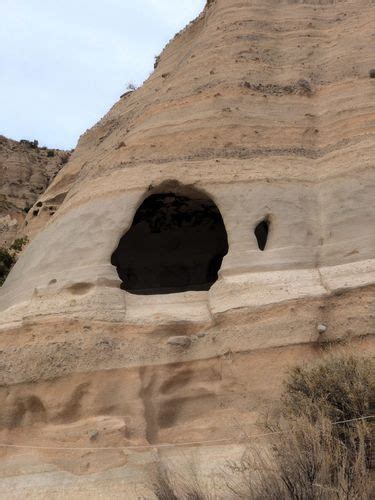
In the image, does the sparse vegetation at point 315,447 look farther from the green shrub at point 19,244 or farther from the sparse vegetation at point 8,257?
the green shrub at point 19,244

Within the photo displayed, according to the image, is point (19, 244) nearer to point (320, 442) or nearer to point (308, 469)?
point (320, 442)

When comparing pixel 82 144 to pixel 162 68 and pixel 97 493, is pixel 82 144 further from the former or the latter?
pixel 97 493

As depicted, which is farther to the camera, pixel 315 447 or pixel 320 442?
pixel 320 442

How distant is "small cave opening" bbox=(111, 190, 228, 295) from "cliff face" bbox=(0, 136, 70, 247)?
38.0 ft

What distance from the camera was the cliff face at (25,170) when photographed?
92.0 feet

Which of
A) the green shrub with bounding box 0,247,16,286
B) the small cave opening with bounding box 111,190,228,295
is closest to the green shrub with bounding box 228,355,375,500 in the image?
the small cave opening with bounding box 111,190,228,295

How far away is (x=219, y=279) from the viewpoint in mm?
9945

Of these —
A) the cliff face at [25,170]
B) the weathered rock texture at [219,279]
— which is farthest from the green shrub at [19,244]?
the cliff face at [25,170]

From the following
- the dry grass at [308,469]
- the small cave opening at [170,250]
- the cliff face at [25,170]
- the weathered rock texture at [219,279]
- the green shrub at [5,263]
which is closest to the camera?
the dry grass at [308,469]

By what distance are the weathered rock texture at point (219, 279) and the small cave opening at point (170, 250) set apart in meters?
2.00

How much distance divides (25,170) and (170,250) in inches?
658

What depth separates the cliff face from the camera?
28053 millimetres

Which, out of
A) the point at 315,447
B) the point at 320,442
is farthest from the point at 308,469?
the point at 320,442

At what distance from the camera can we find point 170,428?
8.62 meters
